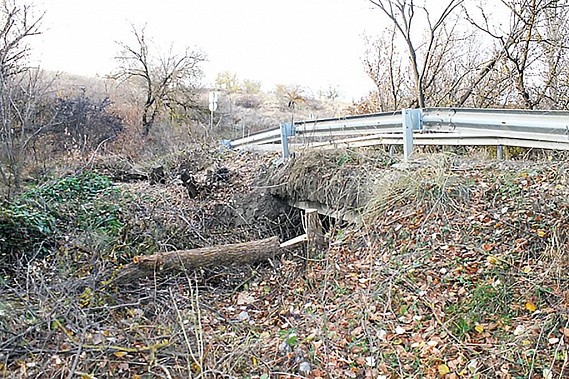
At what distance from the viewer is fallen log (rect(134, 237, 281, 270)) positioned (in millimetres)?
5676

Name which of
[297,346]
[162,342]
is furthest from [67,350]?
[297,346]

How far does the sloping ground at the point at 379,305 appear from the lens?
3.82 meters

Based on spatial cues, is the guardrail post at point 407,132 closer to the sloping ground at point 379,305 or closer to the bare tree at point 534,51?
the sloping ground at point 379,305

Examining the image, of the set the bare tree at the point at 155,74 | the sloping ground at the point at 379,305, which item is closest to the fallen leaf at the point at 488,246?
the sloping ground at the point at 379,305

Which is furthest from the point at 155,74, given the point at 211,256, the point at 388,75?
the point at 211,256

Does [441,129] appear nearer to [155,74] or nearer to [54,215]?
[54,215]

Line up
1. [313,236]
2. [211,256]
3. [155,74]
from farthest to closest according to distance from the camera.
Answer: [155,74] → [313,236] → [211,256]

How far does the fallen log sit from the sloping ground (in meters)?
0.18

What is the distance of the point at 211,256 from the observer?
611 cm

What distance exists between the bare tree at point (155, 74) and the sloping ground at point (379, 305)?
13742mm

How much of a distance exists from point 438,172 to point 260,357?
3.06 m

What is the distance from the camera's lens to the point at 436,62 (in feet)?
38.2

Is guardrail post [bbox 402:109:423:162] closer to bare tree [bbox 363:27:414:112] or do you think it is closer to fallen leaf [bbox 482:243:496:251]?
fallen leaf [bbox 482:243:496:251]

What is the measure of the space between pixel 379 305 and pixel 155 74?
16.5m
